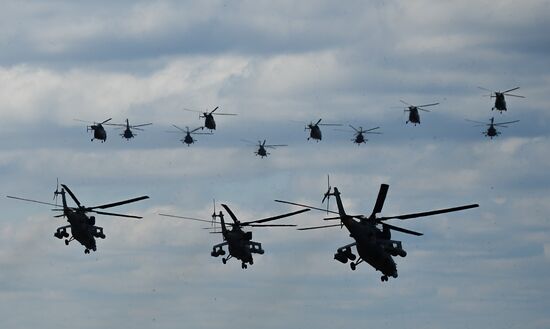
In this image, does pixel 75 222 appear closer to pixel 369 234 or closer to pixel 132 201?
pixel 132 201

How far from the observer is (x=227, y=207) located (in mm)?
196500

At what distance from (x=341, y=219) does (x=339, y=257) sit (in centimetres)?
418

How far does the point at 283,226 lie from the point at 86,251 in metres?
27.1

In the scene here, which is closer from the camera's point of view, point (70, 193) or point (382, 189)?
point (382, 189)

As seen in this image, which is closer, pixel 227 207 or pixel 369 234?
pixel 369 234

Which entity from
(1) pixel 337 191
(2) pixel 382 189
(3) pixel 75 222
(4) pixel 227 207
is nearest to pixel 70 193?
(3) pixel 75 222

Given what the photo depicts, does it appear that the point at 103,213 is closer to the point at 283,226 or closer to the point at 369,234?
the point at 283,226

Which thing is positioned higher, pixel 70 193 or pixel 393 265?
pixel 70 193

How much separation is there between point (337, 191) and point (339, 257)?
12926mm

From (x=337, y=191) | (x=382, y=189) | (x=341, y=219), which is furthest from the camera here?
(x=337, y=191)

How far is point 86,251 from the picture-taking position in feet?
651

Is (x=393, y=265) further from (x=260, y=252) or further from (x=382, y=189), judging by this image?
(x=260, y=252)

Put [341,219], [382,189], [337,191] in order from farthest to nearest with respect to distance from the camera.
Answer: [337,191], [341,219], [382,189]

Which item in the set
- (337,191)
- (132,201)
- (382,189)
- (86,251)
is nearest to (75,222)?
(86,251)
